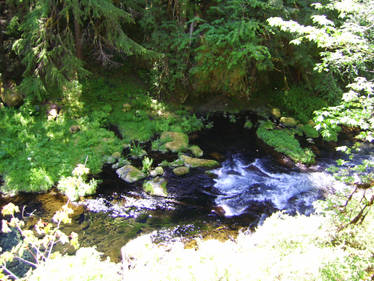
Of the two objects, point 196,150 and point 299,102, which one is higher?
point 299,102

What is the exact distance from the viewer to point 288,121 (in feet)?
38.1

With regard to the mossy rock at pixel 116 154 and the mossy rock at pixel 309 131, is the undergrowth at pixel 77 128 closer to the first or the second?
the mossy rock at pixel 116 154

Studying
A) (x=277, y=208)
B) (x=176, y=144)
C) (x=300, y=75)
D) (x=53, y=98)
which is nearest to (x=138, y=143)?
(x=176, y=144)

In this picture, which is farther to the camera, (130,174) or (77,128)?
(77,128)

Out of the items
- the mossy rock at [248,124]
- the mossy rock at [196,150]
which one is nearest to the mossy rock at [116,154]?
the mossy rock at [196,150]

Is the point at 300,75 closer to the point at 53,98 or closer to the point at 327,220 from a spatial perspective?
the point at 327,220

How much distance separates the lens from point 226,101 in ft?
41.9

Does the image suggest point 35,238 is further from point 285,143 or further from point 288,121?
point 288,121

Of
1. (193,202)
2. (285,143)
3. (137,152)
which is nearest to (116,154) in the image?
(137,152)

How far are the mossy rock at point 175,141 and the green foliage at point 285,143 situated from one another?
3.21m

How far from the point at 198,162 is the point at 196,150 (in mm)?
817

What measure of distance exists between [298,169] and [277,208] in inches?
93.1

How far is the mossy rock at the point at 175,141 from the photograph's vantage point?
9.41m

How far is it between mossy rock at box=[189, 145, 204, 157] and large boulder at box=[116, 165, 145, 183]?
7.15ft
